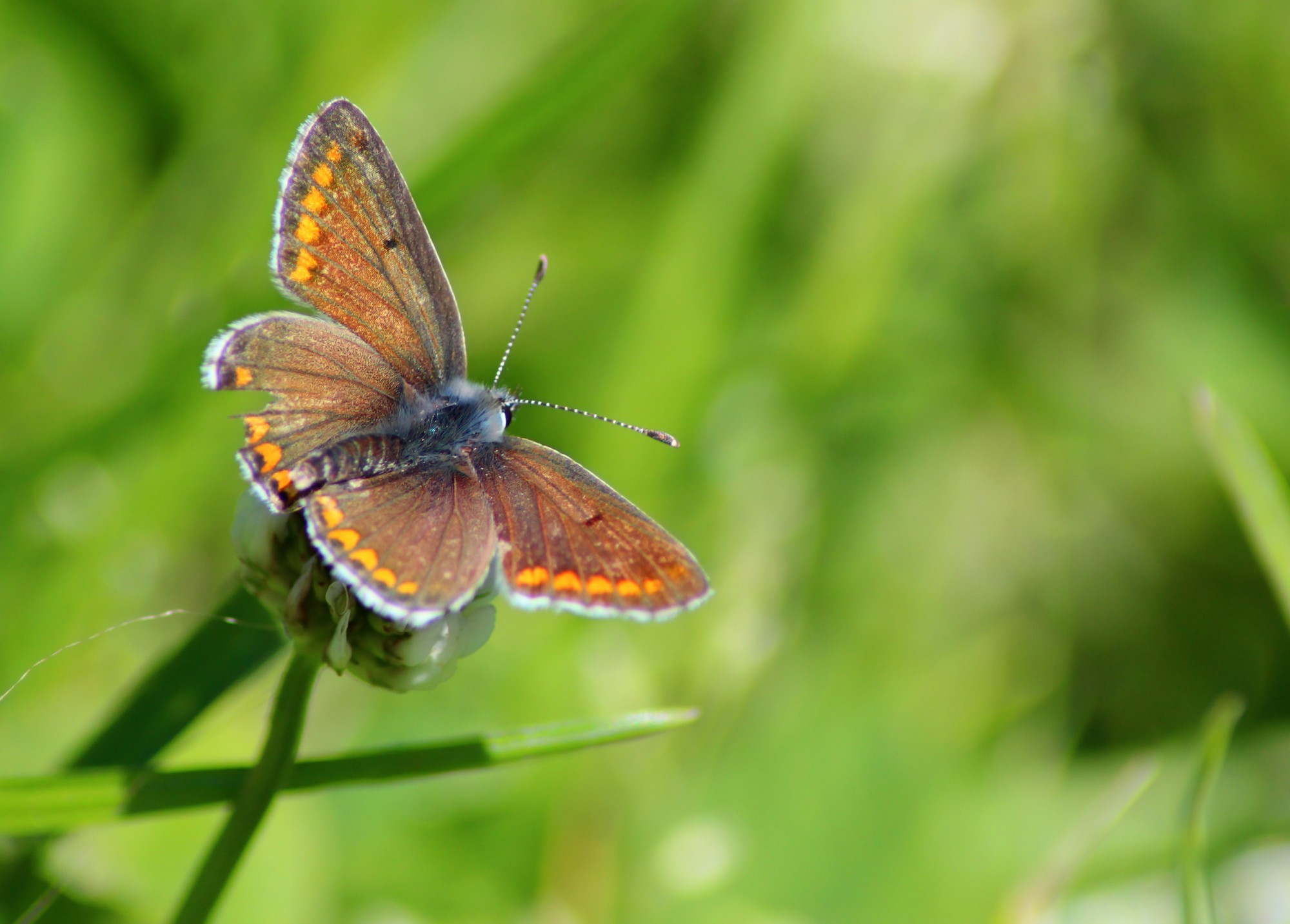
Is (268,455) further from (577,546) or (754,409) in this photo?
(754,409)

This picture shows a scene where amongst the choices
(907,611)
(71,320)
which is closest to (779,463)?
(907,611)

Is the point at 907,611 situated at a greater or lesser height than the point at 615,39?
lesser

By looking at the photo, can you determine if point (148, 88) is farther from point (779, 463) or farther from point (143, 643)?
point (779, 463)

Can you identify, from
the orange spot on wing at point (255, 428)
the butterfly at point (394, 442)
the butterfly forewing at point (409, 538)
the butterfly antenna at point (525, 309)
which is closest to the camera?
the butterfly forewing at point (409, 538)

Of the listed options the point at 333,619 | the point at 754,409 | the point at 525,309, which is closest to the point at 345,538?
the point at 333,619

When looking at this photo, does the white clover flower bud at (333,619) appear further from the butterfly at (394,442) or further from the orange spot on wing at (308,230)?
the orange spot on wing at (308,230)

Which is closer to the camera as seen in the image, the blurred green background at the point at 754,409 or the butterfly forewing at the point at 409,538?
the butterfly forewing at the point at 409,538

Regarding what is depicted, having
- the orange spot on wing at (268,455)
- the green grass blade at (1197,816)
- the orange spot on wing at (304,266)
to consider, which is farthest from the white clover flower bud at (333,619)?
the green grass blade at (1197,816)

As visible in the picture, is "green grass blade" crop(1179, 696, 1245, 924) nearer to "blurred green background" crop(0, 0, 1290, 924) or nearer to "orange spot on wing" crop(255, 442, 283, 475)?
"blurred green background" crop(0, 0, 1290, 924)
